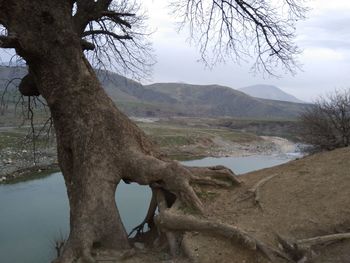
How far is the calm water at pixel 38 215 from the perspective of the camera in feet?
51.6

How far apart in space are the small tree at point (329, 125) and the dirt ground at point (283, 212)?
70.4 ft

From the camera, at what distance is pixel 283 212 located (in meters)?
8.59

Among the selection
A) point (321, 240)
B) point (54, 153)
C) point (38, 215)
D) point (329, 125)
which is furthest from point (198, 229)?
point (54, 153)

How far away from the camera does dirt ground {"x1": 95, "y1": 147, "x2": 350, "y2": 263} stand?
755 cm

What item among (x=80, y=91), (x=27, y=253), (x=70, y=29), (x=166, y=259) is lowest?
(x=27, y=253)

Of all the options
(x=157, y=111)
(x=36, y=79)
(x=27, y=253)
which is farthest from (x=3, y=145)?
(x=157, y=111)

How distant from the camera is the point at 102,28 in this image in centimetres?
1358

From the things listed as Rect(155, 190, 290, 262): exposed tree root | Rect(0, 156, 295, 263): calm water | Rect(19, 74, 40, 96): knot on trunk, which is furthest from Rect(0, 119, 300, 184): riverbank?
Rect(155, 190, 290, 262): exposed tree root

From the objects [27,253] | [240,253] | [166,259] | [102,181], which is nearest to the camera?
[240,253]

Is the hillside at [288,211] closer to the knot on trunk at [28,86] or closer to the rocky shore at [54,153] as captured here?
the knot on trunk at [28,86]

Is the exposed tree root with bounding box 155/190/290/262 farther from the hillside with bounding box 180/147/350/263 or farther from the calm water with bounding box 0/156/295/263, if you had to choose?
the calm water with bounding box 0/156/295/263

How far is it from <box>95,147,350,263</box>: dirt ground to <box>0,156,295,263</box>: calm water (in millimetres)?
7612

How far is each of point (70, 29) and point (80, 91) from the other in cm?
133

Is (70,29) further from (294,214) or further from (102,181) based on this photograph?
(294,214)
